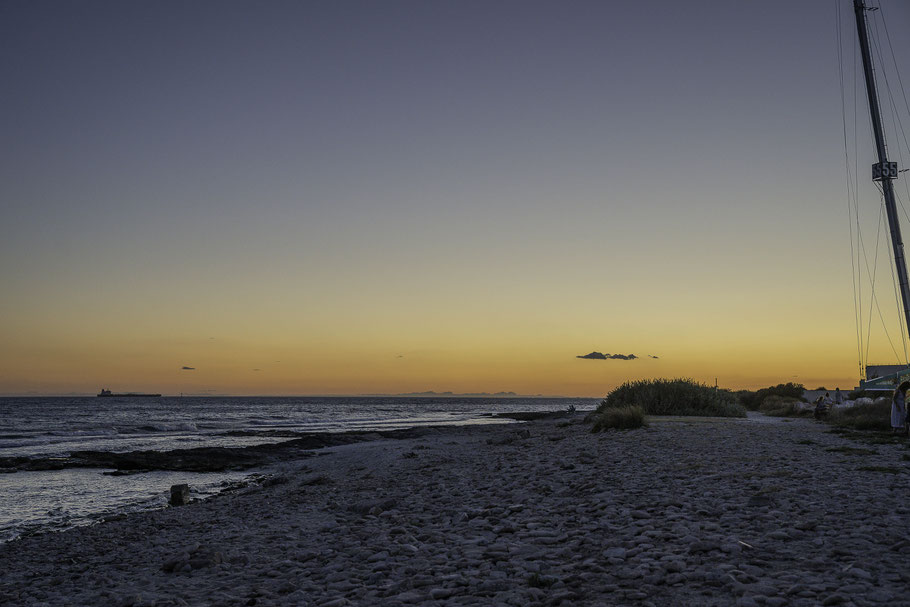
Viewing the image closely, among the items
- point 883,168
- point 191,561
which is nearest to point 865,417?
point 883,168

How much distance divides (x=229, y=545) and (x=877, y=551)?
8.92 m

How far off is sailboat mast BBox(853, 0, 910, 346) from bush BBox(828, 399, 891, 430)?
7.92 meters

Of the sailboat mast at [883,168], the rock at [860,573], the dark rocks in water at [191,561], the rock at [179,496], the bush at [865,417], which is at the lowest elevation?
the rock at [179,496]

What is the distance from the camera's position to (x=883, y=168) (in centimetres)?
3109

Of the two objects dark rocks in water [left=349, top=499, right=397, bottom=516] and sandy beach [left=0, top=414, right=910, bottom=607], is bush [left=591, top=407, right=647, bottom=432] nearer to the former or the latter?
sandy beach [left=0, top=414, right=910, bottom=607]

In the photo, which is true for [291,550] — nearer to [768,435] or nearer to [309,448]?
[768,435]

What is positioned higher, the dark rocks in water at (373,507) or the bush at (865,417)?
the bush at (865,417)

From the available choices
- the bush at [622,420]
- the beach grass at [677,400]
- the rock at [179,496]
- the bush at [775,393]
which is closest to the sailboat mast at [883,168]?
the beach grass at [677,400]

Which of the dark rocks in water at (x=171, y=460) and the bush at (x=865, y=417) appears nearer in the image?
the bush at (x=865, y=417)

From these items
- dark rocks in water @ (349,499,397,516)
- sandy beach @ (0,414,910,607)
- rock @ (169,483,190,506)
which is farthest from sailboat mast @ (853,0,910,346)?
rock @ (169,483,190,506)

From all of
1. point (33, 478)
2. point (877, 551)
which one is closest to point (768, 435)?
point (877, 551)

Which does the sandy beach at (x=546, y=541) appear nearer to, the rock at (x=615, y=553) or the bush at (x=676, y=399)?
the rock at (x=615, y=553)

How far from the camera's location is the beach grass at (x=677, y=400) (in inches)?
1184

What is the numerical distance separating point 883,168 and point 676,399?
1722 centimetres
